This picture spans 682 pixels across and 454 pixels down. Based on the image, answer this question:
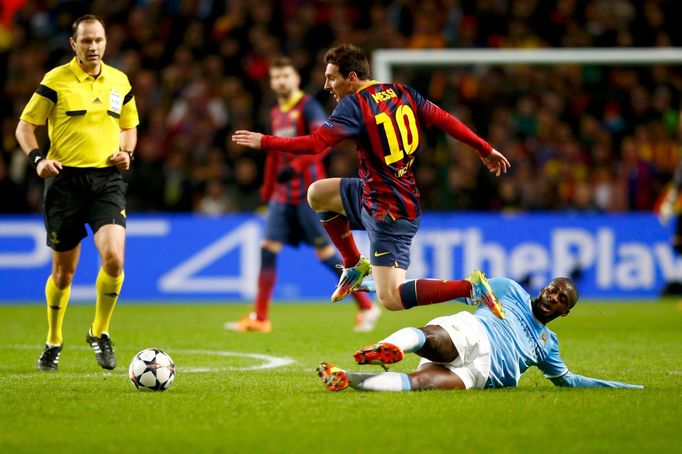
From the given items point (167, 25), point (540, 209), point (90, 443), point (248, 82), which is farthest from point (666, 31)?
point (90, 443)

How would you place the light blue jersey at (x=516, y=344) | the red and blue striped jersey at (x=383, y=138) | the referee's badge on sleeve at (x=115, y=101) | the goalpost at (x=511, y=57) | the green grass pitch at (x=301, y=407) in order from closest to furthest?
the green grass pitch at (x=301, y=407)
the light blue jersey at (x=516, y=344)
the red and blue striped jersey at (x=383, y=138)
the referee's badge on sleeve at (x=115, y=101)
the goalpost at (x=511, y=57)

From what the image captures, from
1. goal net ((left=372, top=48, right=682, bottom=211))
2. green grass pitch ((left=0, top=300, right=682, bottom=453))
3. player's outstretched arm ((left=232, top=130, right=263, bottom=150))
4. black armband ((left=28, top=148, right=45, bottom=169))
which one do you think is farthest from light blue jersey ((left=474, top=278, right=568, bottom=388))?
goal net ((left=372, top=48, right=682, bottom=211))

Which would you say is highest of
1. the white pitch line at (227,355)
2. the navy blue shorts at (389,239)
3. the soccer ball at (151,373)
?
the navy blue shorts at (389,239)

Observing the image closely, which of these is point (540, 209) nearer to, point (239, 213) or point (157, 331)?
point (239, 213)

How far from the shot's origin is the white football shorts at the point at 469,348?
6922mm

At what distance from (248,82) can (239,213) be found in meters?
2.68

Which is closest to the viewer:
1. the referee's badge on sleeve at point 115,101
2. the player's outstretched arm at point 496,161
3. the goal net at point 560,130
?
the player's outstretched arm at point 496,161

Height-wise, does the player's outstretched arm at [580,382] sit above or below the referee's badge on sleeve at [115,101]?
below

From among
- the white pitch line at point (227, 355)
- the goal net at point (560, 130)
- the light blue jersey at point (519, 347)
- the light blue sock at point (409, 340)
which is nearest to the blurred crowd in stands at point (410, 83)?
the goal net at point (560, 130)

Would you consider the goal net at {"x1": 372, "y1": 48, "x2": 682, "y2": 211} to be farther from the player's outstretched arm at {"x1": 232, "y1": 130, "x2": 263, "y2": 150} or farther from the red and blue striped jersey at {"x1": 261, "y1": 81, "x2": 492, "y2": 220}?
the player's outstretched arm at {"x1": 232, "y1": 130, "x2": 263, "y2": 150}

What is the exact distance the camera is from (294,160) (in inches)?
474

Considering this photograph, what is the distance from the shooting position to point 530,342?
7.14 meters

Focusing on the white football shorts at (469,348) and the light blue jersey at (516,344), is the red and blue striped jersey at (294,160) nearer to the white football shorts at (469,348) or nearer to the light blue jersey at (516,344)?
the light blue jersey at (516,344)

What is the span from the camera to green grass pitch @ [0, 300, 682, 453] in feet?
17.9
